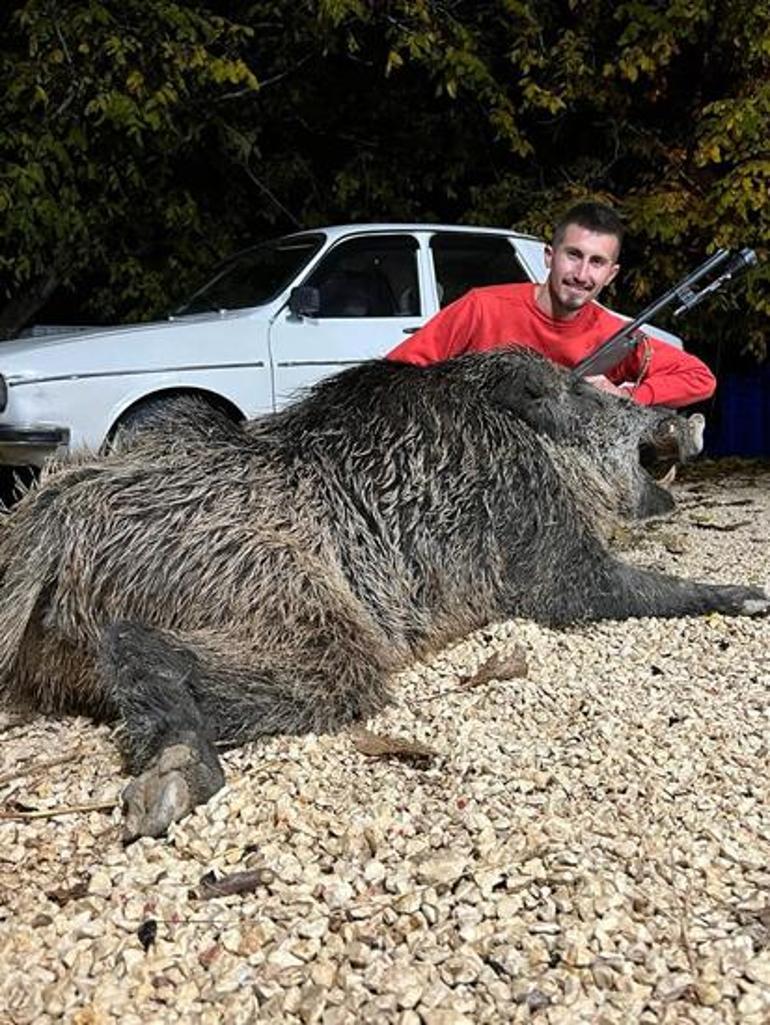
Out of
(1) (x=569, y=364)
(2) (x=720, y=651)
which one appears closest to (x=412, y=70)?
(1) (x=569, y=364)

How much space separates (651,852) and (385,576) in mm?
1396

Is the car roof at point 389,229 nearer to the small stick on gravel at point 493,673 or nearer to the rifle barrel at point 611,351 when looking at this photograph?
the rifle barrel at point 611,351

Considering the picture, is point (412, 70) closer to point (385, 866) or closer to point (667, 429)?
point (667, 429)

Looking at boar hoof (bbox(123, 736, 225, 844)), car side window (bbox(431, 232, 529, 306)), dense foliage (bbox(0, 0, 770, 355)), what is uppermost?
dense foliage (bbox(0, 0, 770, 355))

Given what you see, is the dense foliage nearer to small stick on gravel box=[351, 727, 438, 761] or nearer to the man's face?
the man's face

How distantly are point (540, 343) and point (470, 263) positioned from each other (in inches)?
139

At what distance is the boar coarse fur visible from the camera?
3.01 m

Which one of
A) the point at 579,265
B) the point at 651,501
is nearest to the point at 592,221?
the point at 579,265

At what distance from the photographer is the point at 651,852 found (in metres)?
2.36

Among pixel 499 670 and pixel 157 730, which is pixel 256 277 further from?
pixel 157 730

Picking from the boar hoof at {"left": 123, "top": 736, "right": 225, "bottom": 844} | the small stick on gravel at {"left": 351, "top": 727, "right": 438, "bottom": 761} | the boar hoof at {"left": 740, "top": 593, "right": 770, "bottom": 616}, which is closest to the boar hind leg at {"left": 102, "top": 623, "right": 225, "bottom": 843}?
the boar hoof at {"left": 123, "top": 736, "right": 225, "bottom": 844}

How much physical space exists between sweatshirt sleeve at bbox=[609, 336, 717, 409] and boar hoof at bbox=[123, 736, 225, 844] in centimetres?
255

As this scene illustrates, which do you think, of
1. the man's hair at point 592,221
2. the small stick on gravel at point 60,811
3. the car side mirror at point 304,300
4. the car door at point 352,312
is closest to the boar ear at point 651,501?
the man's hair at point 592,221

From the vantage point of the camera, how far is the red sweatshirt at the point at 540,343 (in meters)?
4.63
